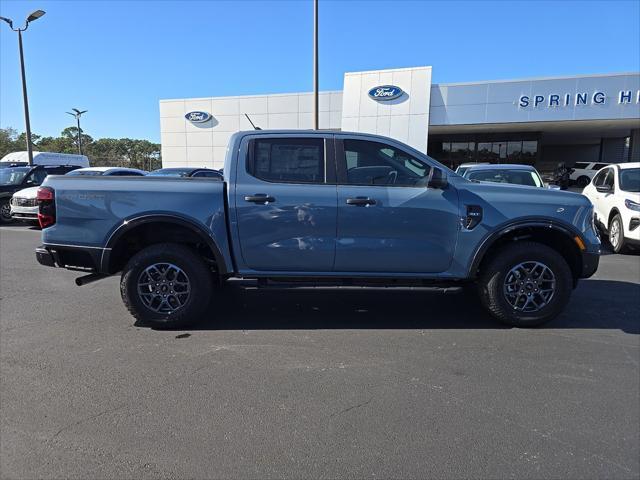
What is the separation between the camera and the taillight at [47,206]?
4.41 metres

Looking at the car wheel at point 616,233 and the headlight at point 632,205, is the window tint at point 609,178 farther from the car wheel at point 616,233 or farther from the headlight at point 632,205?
the headlight at point 632,205

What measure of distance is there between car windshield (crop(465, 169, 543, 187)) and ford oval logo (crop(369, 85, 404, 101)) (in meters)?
16.8

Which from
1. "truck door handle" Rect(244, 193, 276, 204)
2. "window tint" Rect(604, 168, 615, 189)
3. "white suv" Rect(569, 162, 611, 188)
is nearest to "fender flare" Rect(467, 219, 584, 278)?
"truck door handle" Rect(244, 193, 276, 204)

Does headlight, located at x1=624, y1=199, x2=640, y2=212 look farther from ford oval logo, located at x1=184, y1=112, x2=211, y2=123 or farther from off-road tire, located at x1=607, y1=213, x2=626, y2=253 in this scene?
ford oval logo, located at x1=184, y1=112, x2=211, y2=123

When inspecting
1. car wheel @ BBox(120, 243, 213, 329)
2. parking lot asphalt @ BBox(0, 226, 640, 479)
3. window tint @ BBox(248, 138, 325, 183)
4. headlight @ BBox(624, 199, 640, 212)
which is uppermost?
window tint @ BBox(248, 138, 325, 183)

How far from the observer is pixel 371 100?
84.4 ft

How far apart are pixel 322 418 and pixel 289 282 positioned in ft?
6.06

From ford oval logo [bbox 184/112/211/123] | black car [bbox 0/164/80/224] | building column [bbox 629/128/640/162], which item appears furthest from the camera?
ford oval logo [bbox 184/112/211/123]

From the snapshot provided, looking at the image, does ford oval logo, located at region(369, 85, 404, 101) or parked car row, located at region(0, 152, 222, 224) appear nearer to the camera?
parked car row, located at region(0, 152, 222, 224)

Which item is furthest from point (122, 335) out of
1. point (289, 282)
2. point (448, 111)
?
point (448, 111)

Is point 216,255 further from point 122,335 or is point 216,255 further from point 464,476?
point 464,476

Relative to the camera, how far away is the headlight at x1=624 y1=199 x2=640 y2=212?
8.10 metres

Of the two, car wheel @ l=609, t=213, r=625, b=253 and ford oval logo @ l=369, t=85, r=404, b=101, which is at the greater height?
ford oval logo @ l=369, t=85, r=404, b=101

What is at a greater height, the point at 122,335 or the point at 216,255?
the point at 216,255
